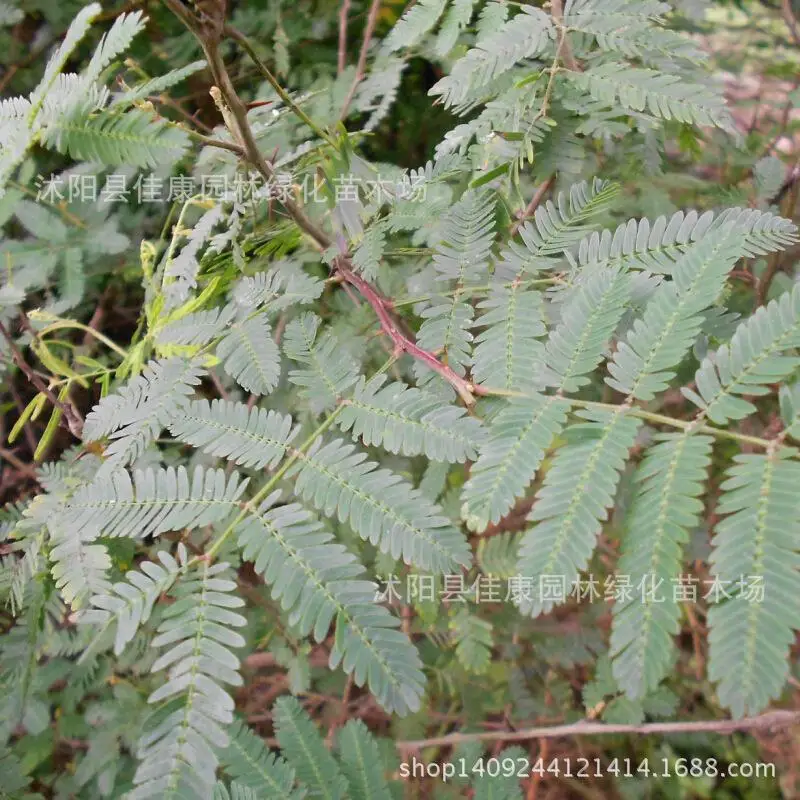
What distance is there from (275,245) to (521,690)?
1345mm

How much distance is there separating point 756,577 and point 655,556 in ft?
0.28

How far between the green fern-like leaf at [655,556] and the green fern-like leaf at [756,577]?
0.03 m

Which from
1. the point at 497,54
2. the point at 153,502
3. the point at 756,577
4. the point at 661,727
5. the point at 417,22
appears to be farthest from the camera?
the point at 661,727

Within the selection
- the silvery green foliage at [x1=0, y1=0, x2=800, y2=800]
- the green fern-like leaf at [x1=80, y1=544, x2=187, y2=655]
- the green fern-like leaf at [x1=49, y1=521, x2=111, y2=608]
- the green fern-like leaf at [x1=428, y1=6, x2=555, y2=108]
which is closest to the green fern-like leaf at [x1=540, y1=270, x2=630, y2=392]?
the silvery green foliage at [x1=0, y1=0, x2=800, y2=800]

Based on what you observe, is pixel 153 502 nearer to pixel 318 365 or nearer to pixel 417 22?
pixel 318 365

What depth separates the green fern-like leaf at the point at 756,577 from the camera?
1.81 ft

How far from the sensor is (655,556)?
63cm

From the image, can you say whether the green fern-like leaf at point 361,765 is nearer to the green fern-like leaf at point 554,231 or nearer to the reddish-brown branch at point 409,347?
the reddish-brown branch at point 409,347

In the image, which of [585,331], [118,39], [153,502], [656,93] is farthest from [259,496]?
[656,93]

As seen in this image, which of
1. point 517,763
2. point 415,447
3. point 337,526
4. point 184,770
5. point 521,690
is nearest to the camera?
point 184,770

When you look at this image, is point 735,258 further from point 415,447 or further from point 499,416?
point 415,447

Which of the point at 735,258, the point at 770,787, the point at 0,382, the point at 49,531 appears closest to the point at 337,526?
the point at 49,531

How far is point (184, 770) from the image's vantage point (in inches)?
25.7

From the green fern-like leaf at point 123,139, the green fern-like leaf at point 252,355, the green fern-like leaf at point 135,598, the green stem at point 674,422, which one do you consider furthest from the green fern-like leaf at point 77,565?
the green stem at point 674,422
